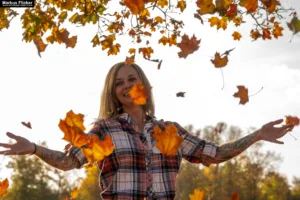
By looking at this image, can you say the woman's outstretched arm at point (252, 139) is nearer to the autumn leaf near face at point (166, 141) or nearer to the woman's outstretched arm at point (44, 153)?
the autumn leaf near face at point (166, 141)

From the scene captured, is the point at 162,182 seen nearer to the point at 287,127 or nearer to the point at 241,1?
the point at 287,127

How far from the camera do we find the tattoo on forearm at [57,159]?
3.77m

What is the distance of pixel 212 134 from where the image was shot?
33.0 m

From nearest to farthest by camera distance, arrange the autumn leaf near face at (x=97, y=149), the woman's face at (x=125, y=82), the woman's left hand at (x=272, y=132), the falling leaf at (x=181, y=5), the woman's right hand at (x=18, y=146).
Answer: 1. the woman's right hand at (x=18, y=146)
2. the autumn leaf near face at (x=97, y=149)
3. the woman's left hand at (x=272, y=132)
4. the woman's face at (x=125, y=82)
5. the falling leaf at (x=181, y=5)

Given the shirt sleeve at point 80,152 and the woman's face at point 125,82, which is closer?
the shirt sleeve at point 80,152

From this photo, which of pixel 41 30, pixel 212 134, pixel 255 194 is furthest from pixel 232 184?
pixel 41 30

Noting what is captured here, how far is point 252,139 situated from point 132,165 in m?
1.24

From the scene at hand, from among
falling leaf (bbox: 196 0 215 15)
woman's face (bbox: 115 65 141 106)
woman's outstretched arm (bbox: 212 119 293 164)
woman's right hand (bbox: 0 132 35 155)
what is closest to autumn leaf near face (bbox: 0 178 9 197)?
woman's right hand (bbox: 0 132 35 155)

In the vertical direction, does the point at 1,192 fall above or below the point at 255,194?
below

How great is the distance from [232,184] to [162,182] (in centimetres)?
3860

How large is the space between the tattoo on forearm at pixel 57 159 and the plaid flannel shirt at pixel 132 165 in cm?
7

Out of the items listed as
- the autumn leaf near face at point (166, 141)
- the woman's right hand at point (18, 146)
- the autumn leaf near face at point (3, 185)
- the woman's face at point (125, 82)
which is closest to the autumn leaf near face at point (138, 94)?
the woman's face at point (125, 82)

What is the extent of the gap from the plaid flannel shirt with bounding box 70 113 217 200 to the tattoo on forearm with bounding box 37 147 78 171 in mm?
66

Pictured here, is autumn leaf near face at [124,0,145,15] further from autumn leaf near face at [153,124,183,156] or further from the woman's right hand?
the woman's right hand
